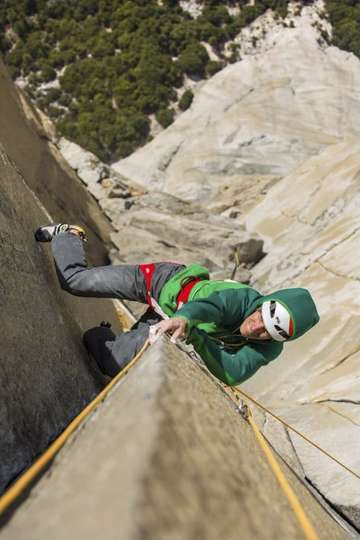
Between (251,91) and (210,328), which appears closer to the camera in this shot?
(210,328)

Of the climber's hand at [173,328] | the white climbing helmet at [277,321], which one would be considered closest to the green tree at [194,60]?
the white climbing helmet at [277,321]

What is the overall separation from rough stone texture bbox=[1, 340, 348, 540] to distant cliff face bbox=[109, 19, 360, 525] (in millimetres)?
2483

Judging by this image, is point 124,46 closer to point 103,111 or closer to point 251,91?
point 103,111

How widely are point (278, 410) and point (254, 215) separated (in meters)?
13.5

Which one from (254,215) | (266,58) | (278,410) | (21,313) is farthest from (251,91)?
(21,313)

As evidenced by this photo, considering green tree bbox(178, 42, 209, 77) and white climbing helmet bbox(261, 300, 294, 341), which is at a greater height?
white climbing helmet bbox(261, 300, 294, 341)

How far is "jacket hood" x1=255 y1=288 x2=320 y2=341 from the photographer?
359cm

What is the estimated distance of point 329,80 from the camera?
36.1 meters

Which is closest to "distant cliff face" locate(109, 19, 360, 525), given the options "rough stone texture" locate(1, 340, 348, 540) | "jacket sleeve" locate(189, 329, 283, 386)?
"jacket sleeve" locate(189, 329, 283, 386)

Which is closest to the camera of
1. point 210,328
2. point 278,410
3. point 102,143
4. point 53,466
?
point 53,466

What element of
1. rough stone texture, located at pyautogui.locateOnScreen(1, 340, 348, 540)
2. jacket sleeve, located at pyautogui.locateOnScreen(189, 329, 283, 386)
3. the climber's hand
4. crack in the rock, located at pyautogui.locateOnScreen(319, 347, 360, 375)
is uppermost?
rough stone texture, located at pyautogui.locateOnScreen(1, 340, 348, 540)

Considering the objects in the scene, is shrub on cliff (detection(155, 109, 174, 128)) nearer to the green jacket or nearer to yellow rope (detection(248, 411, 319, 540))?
the green jacket

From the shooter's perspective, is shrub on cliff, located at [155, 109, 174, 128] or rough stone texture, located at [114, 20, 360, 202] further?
shrub on cliff, located at [155, 109, 174, 128]

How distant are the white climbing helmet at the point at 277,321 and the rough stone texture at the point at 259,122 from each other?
21.4m
